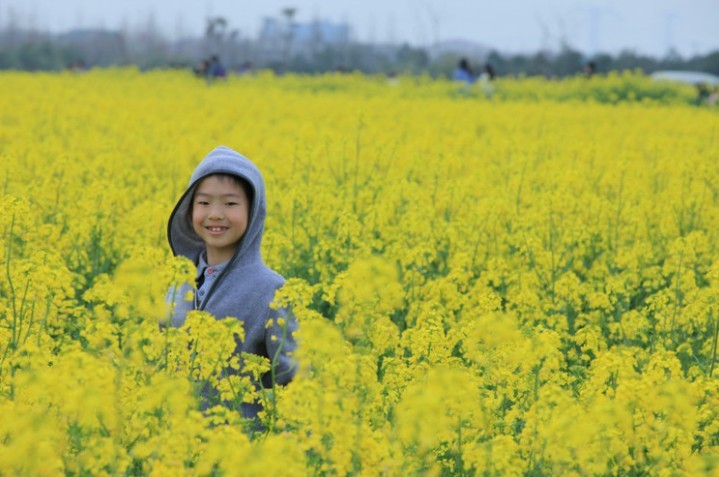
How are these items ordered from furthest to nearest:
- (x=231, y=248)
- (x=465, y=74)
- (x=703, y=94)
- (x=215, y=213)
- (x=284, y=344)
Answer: (x=465, y=74) → (x=703, y=94) → (x=231, y=248) → (x=215, y=213) → (x=284, y=344)

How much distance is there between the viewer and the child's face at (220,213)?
3719 mm

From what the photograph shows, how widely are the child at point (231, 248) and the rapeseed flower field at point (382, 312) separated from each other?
28 centimetres

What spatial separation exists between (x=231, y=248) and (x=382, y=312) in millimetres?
1245

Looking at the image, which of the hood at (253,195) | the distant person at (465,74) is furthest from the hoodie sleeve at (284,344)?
the distant person at (465,74)

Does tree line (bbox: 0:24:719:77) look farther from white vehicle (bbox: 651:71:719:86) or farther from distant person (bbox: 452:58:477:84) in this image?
distant person (bbox: 452:58:477:84)

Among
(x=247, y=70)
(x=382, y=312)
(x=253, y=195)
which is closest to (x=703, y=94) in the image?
(x=247, y=70)

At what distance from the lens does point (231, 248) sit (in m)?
3.83

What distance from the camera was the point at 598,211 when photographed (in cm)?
659

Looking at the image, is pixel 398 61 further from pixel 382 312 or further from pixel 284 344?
pixel 284 344

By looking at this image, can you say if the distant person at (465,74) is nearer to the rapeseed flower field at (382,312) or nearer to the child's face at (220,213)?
the rapeseed flower field at (382,312)

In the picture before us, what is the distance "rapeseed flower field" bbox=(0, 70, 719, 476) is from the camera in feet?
7.93

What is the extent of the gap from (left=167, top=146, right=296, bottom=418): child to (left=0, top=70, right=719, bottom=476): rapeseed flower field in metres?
0.28

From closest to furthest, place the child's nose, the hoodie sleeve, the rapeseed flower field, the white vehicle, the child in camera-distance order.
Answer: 1. the rapeseed flower field
2. the hoodie sleeve
3. the child
4. the child's nose
5. the white vehicle

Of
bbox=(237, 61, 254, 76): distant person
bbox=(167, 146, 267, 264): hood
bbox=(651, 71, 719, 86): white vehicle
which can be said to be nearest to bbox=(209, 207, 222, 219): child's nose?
bbox=(167, 146, 267, 264): hood
